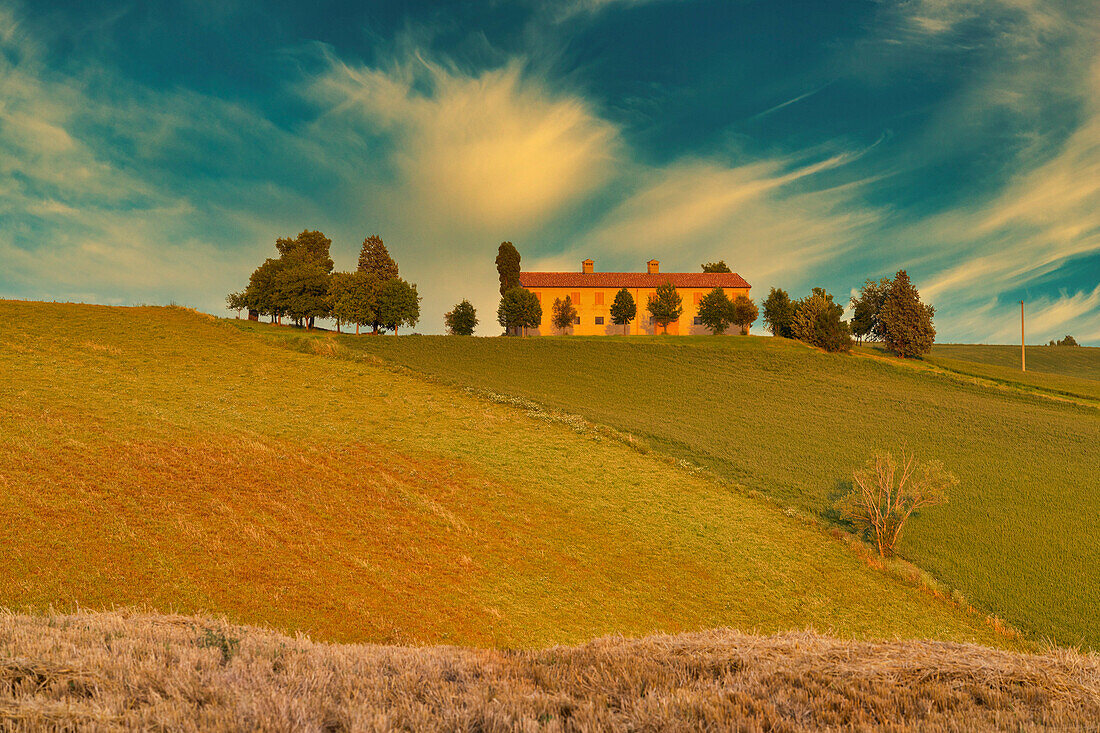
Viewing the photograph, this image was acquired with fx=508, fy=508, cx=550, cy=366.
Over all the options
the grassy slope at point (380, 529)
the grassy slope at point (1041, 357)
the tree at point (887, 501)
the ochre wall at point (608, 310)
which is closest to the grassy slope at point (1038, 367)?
the grassy slope at point (1041, 357)

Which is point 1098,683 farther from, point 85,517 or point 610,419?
point 610,419

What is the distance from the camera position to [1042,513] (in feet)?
67.9

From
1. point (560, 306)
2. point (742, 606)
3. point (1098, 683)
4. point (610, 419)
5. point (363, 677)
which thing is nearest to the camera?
point (363, 677)

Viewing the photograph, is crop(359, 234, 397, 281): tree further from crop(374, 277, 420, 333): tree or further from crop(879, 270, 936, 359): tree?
crop(879, 270, 936, 359): tree

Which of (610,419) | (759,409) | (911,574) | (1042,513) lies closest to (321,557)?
(911,574)

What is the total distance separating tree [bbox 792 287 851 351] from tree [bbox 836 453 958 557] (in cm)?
4558

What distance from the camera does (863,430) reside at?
3081 centimetres

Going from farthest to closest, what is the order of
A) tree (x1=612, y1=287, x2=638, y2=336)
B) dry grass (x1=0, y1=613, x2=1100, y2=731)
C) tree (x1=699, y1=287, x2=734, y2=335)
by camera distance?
tree (x1=612, y1=287, x2=638, y2=336)
tree (x1=699, y1=287, x2=734, y2=335)
dry grass (x1=0, y1=613, x2=1100, y2=731)

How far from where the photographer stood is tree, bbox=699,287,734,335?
3179 inches

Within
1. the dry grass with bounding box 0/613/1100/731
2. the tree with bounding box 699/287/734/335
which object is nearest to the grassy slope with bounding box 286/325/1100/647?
the dry grass with bounding box 0/613/1100/731

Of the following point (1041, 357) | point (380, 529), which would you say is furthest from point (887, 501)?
point (1041, 357)

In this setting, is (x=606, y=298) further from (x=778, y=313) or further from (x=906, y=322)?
(x=906, y=322)

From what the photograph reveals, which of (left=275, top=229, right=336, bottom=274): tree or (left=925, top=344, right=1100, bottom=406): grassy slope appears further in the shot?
(left=275, top=229, right=336, bottom=274): tree

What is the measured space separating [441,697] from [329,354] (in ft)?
116
